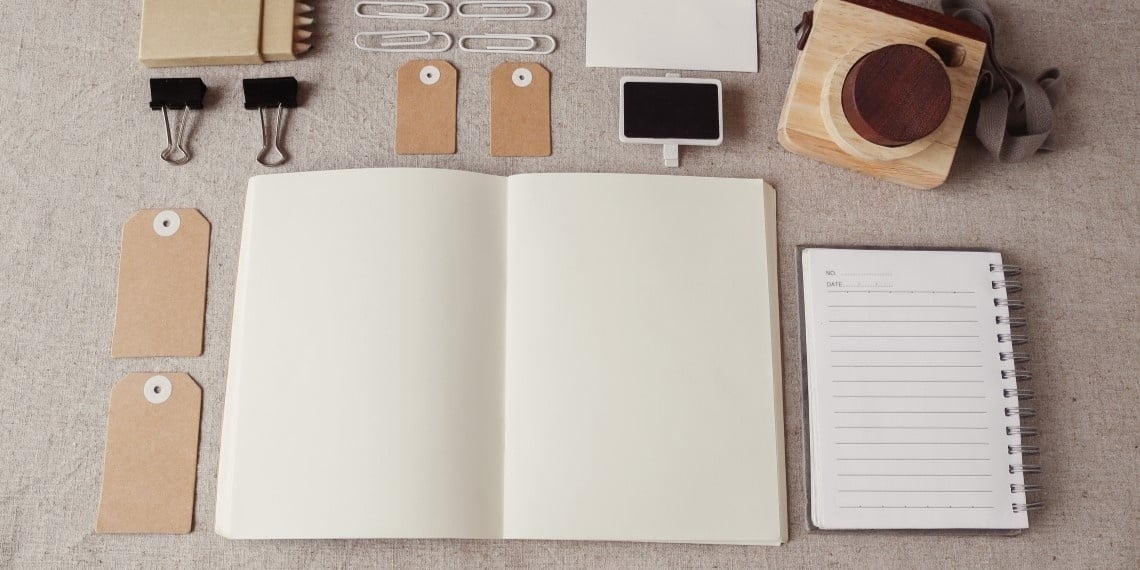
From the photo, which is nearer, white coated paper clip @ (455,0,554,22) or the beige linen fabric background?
the beige linen fabric background

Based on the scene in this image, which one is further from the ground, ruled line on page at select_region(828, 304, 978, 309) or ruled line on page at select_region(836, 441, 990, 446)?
ruled line on page at select_region(828, 304, 978, 309)

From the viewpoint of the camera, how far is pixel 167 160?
2.34 feet

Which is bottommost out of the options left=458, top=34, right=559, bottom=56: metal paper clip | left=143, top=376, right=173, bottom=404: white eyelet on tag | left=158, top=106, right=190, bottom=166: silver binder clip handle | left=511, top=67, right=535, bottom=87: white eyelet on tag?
left=143, top=376, right=173, bottom=404: white eyelet on tag

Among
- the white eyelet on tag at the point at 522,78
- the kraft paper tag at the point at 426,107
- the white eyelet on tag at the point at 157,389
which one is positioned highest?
the white eyelet on tag at the point at 522,78

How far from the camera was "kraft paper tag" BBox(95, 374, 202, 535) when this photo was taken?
0.65 meters

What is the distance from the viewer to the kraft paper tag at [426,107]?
714 mm

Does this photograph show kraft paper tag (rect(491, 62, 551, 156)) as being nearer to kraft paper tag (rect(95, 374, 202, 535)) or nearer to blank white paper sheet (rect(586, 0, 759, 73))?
blank white paper sheet (rect(586, 0, 759, 73))

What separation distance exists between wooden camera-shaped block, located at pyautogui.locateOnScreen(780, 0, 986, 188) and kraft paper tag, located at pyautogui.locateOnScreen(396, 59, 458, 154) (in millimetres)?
339

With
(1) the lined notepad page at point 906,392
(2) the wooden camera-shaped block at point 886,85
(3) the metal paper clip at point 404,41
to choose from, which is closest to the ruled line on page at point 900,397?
(1) the lined notepad page at point 906,392

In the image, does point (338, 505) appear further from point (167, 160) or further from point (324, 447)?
point (167, 160)

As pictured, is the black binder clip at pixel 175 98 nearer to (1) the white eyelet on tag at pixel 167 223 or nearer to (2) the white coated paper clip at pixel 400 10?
(1) the white eyelet on tag at pixel 167 223

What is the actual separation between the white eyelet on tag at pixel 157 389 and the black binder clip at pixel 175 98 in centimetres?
22

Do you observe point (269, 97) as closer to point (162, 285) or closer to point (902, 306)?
point (162, 285)

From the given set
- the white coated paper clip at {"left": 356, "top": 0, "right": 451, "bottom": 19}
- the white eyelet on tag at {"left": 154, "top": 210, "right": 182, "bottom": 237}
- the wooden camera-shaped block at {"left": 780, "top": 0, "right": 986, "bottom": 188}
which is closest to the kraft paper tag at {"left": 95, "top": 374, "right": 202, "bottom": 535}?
the white eyelet on tag at {"left": 154, "top": 210, "right": 182, "bottom": 237}
